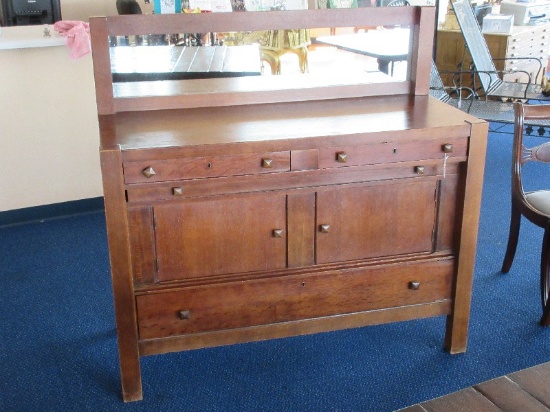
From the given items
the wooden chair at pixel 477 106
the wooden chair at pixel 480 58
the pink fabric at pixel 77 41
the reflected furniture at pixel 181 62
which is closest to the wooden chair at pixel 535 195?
the reflected furniture at pixel 181 62

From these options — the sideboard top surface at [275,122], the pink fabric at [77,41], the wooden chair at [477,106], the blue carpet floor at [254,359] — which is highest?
the pink fabric at [77,41]

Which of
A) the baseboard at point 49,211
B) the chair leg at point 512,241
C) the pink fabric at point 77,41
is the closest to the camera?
the chair leg at point 512,241

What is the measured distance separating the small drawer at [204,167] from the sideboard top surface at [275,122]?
5 cm

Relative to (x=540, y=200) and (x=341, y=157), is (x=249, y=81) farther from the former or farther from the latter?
(x=540, y=200)

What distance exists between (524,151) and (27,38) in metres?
2.42

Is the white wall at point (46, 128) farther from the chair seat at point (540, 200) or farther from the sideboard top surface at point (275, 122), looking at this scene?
the chair seat at point (540, 200)

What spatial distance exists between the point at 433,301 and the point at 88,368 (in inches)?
48.9

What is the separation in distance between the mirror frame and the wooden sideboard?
339 cm

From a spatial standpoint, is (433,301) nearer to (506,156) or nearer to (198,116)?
(198,116)

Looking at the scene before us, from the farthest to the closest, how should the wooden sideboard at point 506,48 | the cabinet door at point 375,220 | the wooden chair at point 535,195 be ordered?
the wooden sideboard at point 506,48
the wooden chair at point 535,195
the cabinet door at point 375,220

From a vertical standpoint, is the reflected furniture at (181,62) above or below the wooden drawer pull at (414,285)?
above

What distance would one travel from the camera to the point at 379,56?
448cm

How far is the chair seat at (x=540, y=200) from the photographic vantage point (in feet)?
8.55

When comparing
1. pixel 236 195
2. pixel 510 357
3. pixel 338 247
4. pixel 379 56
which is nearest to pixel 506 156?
pixel 379 56
